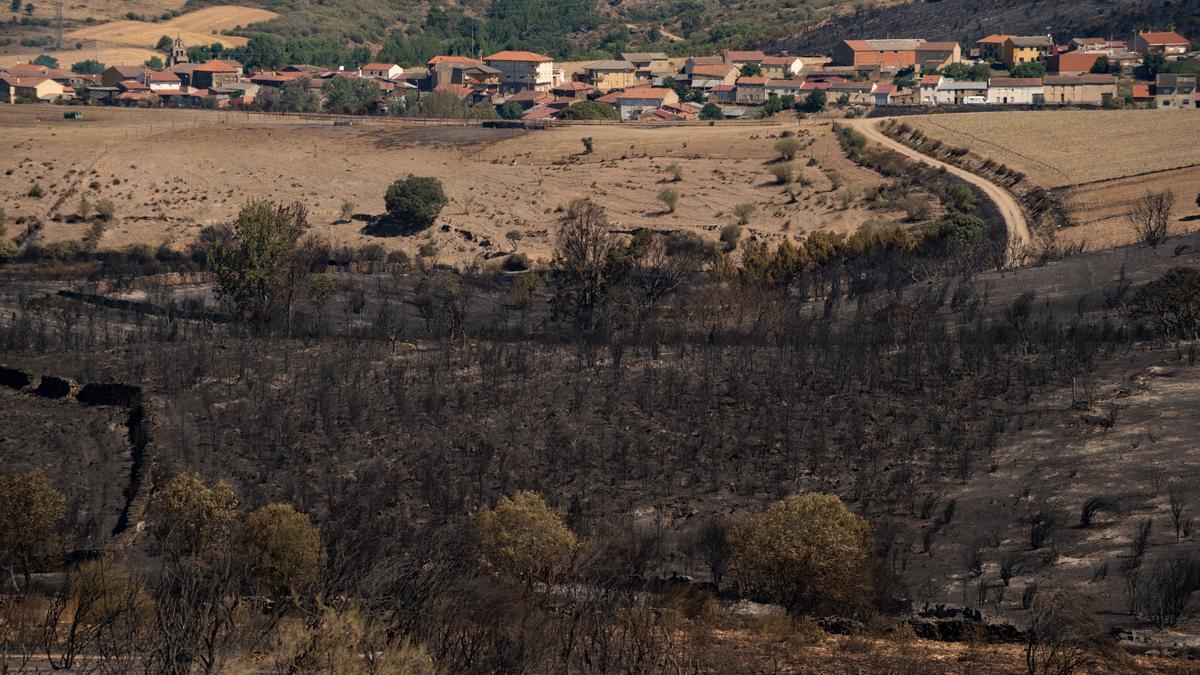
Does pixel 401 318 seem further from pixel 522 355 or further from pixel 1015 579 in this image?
pixel 1015 579

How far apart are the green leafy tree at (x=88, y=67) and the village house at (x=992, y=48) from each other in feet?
275

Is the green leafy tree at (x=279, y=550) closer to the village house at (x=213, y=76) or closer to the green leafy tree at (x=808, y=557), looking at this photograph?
the green leafy tree at (x=808, y=557)

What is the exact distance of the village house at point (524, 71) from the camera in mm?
137000

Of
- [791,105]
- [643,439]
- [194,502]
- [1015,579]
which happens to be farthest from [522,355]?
[791,105]

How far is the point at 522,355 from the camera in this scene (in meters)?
48.9

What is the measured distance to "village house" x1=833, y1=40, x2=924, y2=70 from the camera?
443 ft

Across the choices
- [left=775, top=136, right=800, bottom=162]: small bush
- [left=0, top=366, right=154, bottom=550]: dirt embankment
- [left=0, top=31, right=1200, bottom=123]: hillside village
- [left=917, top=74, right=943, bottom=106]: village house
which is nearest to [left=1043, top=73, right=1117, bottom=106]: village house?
[left=0, top=31, right=1200, bottom=123]: hillside village

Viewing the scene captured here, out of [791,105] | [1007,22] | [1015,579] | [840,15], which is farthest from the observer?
[840,15]

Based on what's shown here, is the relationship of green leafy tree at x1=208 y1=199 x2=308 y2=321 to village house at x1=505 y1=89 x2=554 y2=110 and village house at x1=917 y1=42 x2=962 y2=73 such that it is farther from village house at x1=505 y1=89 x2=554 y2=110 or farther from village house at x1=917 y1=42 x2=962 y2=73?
village house at x1=917 y1=42 x2=962 y2=73

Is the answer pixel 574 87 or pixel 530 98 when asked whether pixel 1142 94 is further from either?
pixel 530 98

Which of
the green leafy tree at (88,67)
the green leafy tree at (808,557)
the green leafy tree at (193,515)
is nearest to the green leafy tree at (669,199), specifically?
the green leafy tree at (193,515)

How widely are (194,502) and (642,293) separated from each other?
30069 millimetres

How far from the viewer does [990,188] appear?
81562mm

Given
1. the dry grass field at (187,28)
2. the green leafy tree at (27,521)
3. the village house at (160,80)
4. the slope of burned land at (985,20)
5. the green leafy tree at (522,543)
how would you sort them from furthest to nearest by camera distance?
the dry grass field at (187,28), the slope of burned land at (985,20), the village house at (160,80), the green leafy tree at (27,521), the green leafy tree at (522,543)
